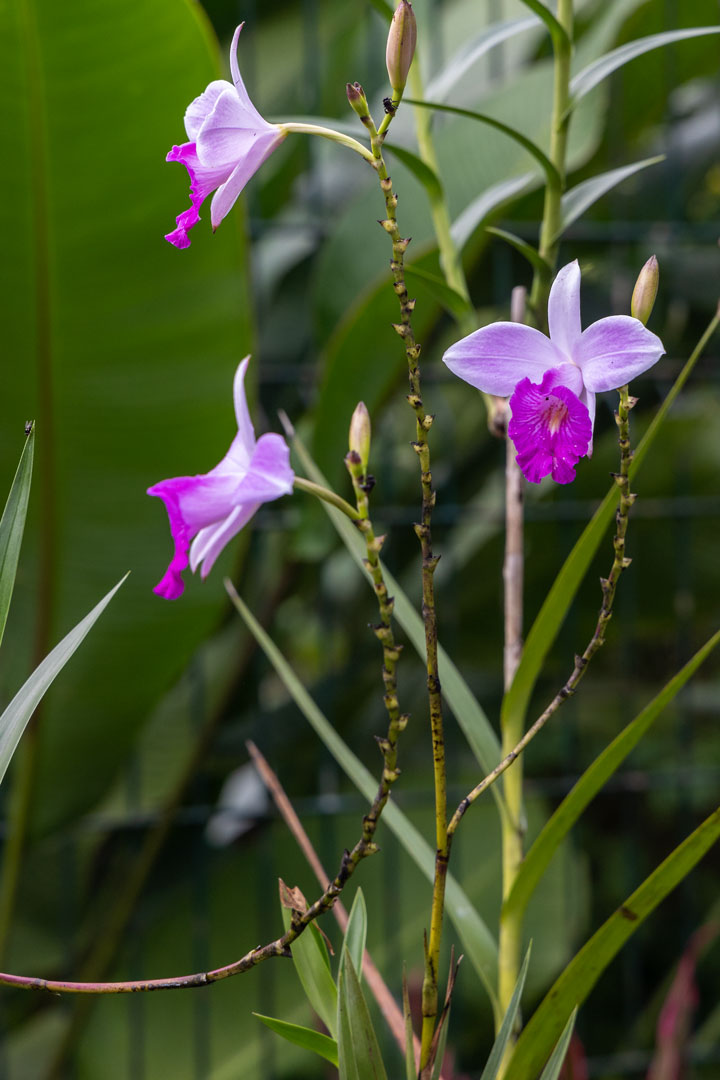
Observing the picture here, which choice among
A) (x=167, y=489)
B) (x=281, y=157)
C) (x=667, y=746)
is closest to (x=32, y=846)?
(x=167, y=489)

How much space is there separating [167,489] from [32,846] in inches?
31.8

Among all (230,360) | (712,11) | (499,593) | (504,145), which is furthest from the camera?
(499,593)

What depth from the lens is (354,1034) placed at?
324 mm

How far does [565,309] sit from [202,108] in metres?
0.13

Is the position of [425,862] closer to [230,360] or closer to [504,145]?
[230,360]

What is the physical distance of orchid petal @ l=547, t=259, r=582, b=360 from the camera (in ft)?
1.03

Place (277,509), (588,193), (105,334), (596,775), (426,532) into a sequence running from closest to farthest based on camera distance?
(426,532) → (596,775) → (588,193) → (105,334) → (277,509)

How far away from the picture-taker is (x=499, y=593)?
4.38 ft

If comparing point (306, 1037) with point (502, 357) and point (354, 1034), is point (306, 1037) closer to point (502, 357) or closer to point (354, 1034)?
point (354, 1034)

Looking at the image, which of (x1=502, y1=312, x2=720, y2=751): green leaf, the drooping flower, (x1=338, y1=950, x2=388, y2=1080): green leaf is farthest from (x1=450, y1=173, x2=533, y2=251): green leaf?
(x1=338, y1=950, x2=388, y2=1080): green leaf

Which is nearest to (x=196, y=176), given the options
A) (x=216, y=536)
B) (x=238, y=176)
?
(x=238, y=176)

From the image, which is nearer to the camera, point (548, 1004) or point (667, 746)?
point (548, 1004)

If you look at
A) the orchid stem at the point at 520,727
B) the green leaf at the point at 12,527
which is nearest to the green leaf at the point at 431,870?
the orchid stem at the point at 520,727

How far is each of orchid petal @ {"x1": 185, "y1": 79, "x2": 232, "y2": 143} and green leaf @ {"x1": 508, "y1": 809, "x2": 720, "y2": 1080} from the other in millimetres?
301
